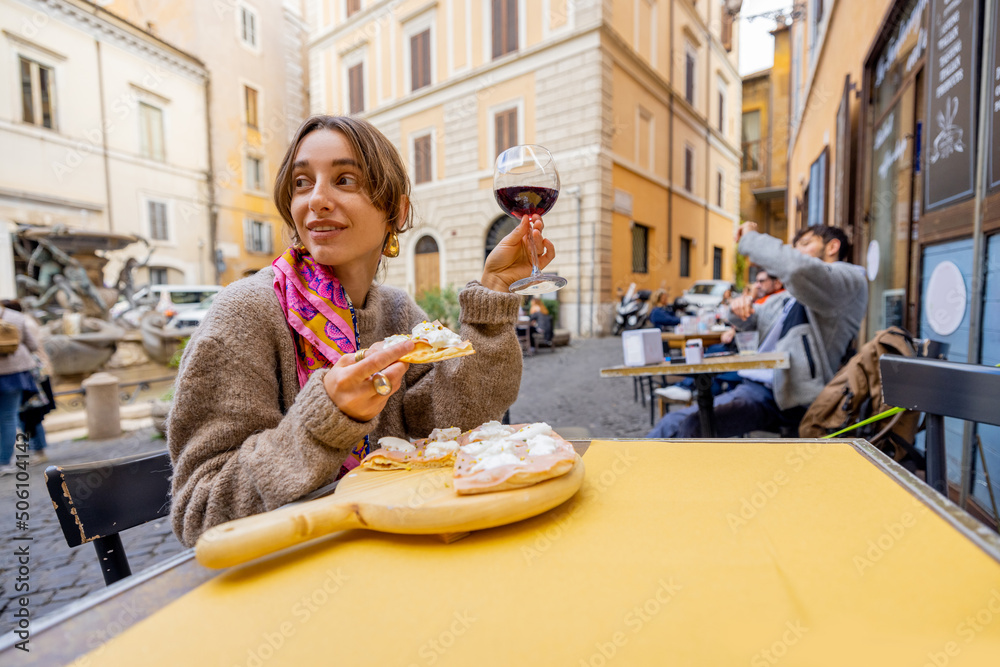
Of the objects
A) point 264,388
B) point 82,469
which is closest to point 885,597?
point 264,388

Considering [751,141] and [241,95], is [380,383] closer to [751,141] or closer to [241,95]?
[241,95]

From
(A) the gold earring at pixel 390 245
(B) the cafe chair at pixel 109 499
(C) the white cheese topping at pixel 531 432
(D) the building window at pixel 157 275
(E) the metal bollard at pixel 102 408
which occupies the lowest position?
(E) the metal bollard at pixel 102 408

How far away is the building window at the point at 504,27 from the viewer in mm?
14180

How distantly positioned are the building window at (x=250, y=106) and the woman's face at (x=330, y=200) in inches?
1014

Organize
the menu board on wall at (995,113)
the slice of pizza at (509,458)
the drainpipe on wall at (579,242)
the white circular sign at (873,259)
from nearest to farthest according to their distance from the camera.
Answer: the slice of pizza at (509,458) < the menu board on wall at (995,113) < the white circular sign at (873,259) < the drainpipe on wall at (579,242)

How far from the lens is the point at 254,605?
2.14ft

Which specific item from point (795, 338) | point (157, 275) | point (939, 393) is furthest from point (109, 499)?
point (157, 275)

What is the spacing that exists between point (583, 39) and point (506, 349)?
14.1 m

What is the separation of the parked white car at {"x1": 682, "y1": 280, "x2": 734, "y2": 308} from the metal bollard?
44.8 ft

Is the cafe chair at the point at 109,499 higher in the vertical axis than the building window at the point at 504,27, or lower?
lower

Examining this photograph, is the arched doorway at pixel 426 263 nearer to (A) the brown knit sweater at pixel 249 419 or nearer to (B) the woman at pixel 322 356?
(B) the woman at pixel 322 356

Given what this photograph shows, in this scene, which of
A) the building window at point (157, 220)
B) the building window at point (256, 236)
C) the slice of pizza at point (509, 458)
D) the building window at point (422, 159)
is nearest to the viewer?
the slice of pizza at point (509, 458)

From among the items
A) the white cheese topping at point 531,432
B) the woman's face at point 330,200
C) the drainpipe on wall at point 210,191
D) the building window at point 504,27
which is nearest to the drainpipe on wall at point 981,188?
the white cheese topping at point 531,432

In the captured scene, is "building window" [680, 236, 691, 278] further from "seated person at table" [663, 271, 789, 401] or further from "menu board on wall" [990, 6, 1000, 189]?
"menu board on wall" [990, 6, 1000, 189]
